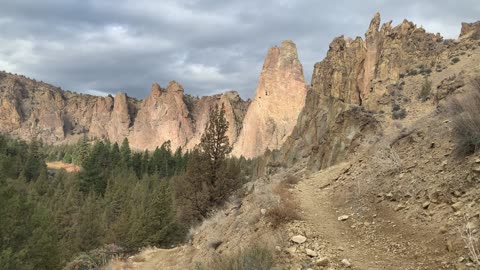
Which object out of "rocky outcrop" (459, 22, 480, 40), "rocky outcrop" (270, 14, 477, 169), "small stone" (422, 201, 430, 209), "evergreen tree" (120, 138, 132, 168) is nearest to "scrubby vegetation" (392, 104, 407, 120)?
"rocky outcrop" (270, 14, 477, 169)

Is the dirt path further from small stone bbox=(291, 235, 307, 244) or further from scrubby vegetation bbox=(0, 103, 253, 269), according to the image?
small stone bbox=(291, 235, 307, 244)

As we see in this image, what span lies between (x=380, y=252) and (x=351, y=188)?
16.1 feet

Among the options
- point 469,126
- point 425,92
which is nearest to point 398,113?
point 425,92

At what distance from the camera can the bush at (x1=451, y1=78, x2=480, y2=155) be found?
26.5 ft

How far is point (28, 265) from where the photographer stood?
18.2 m

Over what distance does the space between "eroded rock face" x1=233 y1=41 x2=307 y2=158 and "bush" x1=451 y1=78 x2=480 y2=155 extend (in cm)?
11921

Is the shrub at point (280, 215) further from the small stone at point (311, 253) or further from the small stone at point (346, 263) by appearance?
the small stone at point (346, 263)

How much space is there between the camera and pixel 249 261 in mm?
6203

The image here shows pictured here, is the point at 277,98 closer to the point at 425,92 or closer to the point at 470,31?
the point at 470,31

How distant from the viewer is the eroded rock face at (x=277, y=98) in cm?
13125

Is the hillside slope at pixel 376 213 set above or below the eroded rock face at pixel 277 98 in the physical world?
below

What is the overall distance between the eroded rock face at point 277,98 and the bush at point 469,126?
119 metres

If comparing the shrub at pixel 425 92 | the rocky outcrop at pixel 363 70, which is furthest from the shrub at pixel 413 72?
the shrub at pixel 425 92

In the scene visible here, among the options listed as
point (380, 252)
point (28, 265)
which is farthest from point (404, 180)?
point (28, 265)
